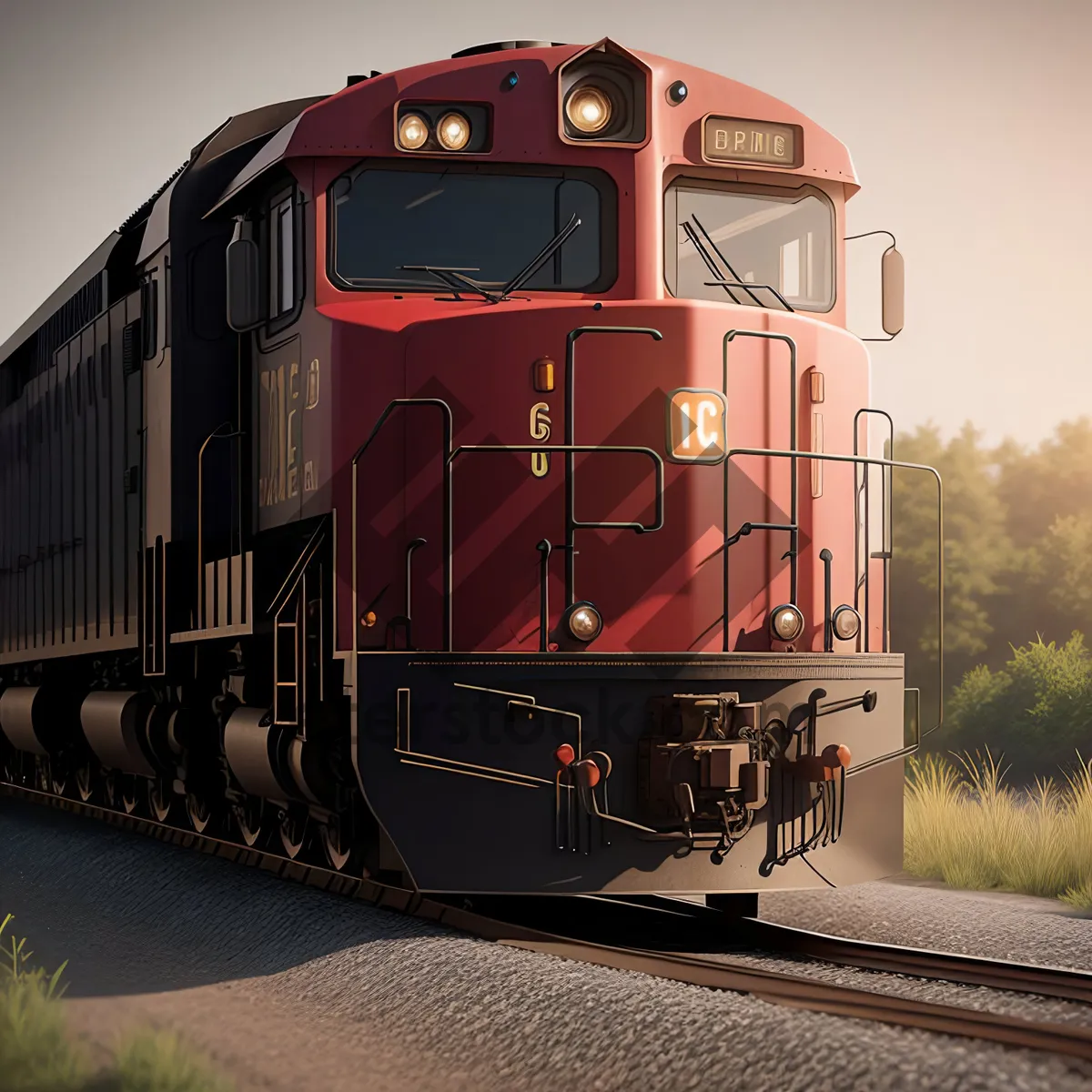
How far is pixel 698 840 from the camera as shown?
695 cm

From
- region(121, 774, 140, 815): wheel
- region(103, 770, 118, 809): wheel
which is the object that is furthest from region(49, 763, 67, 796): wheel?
region(121, 774, 140, 815): wheel

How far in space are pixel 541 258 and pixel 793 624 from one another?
6.87ft

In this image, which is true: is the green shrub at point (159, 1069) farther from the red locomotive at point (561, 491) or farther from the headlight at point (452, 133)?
the headlight at point (452, 133)

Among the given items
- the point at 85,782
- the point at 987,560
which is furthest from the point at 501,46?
the point at 987,560

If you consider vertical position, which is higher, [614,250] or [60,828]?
[614,250]

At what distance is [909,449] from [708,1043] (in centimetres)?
2829

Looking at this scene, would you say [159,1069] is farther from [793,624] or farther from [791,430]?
[791,430]

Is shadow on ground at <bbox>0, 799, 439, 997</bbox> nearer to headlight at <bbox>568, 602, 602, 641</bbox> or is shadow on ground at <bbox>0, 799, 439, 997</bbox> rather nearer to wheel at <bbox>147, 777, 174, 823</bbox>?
wheel at <bbox>147, 777, 174, 823</bbox>

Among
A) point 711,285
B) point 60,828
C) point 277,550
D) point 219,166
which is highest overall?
point 219,166

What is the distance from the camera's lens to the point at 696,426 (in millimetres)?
7379

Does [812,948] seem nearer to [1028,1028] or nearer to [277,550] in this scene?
[1028,1028]

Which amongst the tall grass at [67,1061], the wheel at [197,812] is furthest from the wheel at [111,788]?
the tall grass at [67,1061]

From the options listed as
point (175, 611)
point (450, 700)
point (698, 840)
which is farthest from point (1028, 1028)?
point (175, 611)

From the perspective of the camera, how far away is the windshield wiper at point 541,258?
7.63 meters
